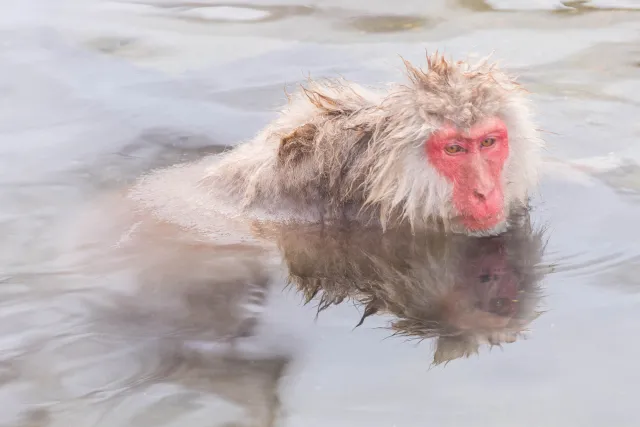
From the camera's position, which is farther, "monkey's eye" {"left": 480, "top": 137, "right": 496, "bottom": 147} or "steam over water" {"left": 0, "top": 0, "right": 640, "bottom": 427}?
"monkey's eye" {"left": 480, "top": 137, "right": 496, "bottom": 147}

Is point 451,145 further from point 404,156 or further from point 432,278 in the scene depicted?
Answer: point 432,278

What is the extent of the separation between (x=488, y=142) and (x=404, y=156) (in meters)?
0.33

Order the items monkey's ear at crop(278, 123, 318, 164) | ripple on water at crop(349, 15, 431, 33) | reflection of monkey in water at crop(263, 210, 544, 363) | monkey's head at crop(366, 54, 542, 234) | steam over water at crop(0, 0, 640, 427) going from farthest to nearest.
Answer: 1. ripple on water at crop(349, 15, 431, 33)
2. monkey's ear at crop(278, 123, 318, 164)
3. monkey's head at crop(366, 54, 542, 234)
4. reflection of monkey in water at crop(263, 210, 544, 363)
5. steam over water at crop(0, 0, 640, 427)

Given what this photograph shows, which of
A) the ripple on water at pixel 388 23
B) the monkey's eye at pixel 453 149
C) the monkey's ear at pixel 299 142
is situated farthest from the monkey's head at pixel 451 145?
the ripple on water at pixel 388 23

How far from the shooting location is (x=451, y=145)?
370 cm

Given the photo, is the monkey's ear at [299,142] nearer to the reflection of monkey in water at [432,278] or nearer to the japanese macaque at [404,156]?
the japanese macaque at [404,156]

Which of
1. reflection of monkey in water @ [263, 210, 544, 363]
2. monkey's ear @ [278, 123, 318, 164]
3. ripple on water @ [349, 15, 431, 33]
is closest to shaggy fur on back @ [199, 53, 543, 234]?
monkey's ear @ [278, 123, 318, 164]

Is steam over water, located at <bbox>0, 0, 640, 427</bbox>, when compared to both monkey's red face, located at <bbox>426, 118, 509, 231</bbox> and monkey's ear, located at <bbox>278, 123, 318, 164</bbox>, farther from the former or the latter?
monkey's ear, located at <bbox>278, 123, 318, 164</bbox>

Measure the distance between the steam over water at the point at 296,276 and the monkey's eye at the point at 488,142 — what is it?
40 centimetres

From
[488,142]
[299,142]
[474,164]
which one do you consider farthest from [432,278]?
[299,142]

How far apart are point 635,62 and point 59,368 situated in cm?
386

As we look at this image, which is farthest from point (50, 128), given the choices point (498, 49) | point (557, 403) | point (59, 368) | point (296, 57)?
point (557, 403)

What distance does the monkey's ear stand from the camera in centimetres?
390

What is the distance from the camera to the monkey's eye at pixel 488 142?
3736mm
